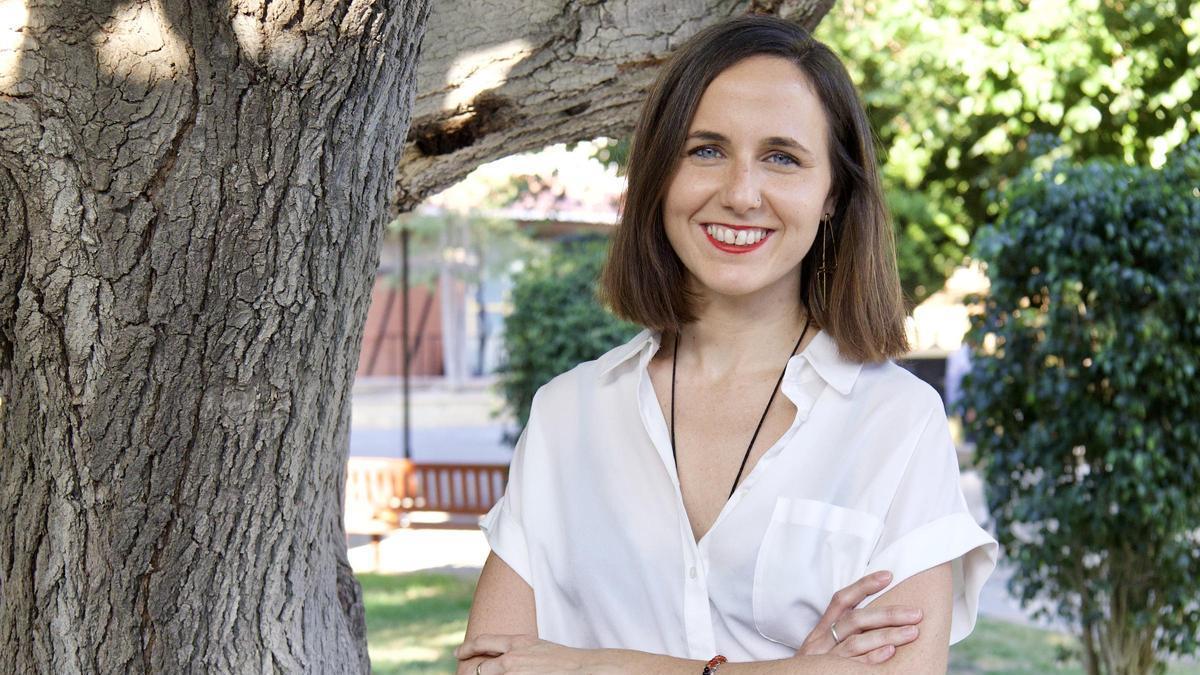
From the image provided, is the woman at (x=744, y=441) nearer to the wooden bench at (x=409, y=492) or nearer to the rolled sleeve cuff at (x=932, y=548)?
the rolled sleeve cuff at (x=932, y=548)

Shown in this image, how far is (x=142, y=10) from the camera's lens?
174 cm

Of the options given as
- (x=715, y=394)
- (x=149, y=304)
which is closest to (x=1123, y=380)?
(x=715, y=394)

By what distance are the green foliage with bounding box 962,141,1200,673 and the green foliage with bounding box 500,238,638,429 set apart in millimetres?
3912

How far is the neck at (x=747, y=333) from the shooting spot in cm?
225

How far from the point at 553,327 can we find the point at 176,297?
315 inches

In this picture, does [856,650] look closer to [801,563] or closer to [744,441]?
[801,563]

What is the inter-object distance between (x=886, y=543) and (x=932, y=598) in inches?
4.3

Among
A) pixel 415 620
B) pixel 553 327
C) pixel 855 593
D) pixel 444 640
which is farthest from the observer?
pixel 553 327

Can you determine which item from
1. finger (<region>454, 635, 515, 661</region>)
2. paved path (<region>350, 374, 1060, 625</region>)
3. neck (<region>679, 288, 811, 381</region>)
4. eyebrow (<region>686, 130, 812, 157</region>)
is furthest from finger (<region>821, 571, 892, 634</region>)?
paved path (<region>350, 374, 1060, 625</region>)

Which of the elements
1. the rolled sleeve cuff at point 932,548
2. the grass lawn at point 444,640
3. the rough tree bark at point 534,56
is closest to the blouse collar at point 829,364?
the rolled sleeve cuff at point 932,548

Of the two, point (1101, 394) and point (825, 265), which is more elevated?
point (825, 265)

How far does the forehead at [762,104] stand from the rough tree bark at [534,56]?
704 millimetres

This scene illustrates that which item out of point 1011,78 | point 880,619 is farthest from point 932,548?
point 1011,78

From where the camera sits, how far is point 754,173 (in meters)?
2.07
